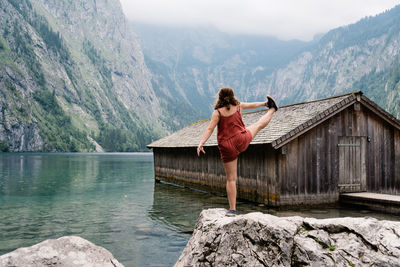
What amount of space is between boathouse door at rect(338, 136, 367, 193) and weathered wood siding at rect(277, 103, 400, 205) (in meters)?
0.05

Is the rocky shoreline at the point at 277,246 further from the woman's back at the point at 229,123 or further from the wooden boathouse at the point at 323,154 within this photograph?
the wooden boathouse at the point at 323,154

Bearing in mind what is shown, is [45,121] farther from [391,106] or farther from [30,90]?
[391,106]

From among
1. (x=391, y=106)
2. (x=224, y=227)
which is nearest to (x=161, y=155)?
(x=224, y=227)

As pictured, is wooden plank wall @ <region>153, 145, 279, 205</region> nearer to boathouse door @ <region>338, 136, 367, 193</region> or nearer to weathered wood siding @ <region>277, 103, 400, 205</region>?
weathered wood siding @ <region>277, 103, 400, 205</region>

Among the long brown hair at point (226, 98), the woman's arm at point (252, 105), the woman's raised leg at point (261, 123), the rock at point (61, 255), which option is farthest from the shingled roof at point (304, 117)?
the rock at point (61, 255)

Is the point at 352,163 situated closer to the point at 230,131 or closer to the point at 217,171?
the point at 217,171

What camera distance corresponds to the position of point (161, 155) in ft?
109

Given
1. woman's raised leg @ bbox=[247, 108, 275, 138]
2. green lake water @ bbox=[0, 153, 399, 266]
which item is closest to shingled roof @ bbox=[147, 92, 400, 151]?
green lake water @ bbox=[0, 153, 399, 266]

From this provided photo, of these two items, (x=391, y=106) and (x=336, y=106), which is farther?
(x=391, y=106)

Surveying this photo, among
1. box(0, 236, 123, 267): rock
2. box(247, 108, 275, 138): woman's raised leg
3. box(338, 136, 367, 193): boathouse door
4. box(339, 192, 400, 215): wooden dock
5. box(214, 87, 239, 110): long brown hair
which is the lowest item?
box(339, 192, 400, 215): wooden dock

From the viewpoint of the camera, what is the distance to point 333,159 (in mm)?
19031

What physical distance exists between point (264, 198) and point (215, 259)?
37.4ft

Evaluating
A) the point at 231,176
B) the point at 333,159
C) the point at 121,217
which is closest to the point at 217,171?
the point at 333,159

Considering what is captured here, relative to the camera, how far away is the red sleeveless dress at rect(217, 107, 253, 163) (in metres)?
8.12
